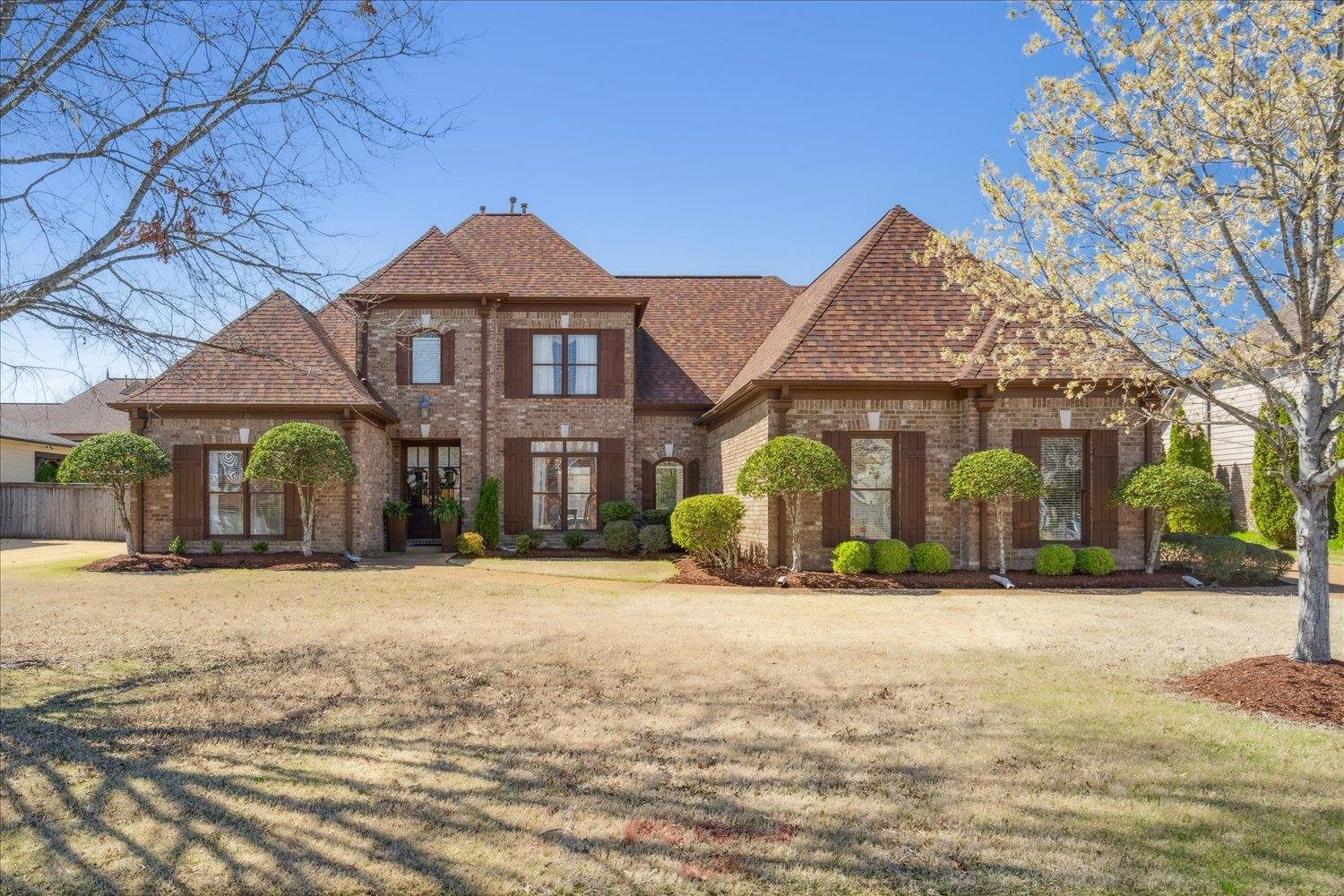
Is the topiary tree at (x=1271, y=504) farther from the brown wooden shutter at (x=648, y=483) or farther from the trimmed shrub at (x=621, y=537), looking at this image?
the trimmed shrub at (x=621, y=537)

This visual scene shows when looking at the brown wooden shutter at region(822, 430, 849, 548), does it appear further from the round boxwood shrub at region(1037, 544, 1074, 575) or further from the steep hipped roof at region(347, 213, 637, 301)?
the steep hipped roof at region(347, 213, 637, 301)

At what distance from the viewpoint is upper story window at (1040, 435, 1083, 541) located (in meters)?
13.9

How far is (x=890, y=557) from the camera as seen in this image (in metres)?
13.0

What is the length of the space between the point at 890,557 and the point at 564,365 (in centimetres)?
876

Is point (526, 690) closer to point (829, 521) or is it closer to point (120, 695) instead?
point (120, 695)

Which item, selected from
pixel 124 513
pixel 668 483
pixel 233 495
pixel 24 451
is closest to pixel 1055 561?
pixel 668 483

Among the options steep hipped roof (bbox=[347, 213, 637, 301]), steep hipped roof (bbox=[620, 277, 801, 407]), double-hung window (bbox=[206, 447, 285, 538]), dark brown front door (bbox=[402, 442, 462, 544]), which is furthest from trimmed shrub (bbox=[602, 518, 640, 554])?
double-hung window (bbox=[206, 447, 285, 538])

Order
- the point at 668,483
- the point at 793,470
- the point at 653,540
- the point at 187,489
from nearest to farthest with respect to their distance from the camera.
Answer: the point at 793,470
the point at 187,489
the point at 653,540
the point at 668,483

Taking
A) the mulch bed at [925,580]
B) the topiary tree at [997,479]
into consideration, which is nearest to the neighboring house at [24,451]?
the mulch bed at [925,580]

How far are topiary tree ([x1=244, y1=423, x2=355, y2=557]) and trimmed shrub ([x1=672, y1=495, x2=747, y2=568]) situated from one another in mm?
6318

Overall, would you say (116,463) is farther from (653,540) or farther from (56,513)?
(56,513)

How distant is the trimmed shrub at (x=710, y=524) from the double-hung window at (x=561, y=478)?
4832mm

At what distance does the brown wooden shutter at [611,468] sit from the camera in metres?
18.5

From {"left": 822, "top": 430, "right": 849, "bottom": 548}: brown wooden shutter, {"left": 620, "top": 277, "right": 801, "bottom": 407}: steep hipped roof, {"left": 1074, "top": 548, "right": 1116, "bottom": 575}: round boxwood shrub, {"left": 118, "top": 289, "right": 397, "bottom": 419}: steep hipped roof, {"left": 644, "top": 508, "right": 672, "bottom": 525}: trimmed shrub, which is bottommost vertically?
{"left": 1074, "top": 548, "right": 1116, "bottom": 575}: round boxwood shrub
